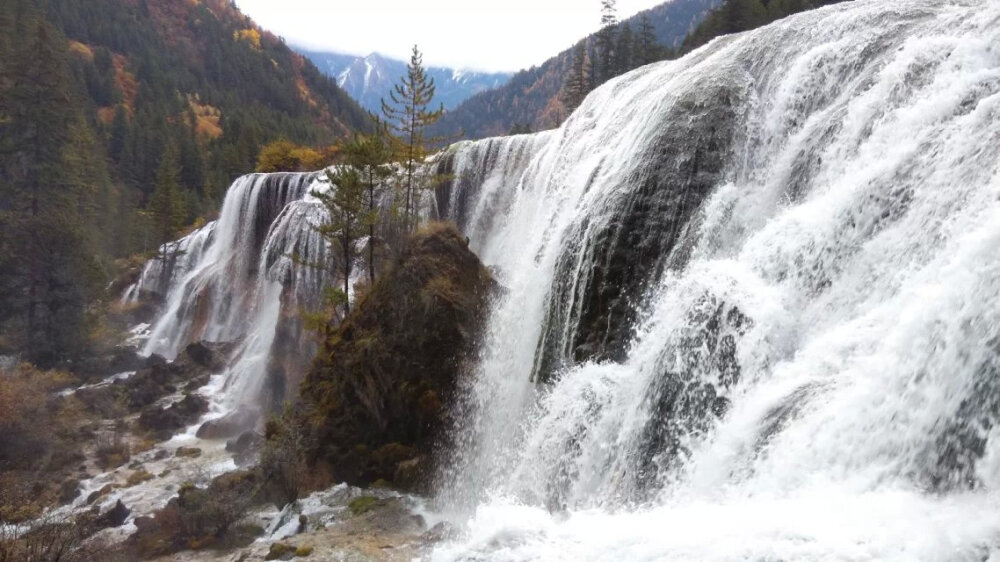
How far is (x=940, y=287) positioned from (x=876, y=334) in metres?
0.91

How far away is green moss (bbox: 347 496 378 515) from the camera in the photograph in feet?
45.7

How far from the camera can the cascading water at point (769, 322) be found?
5672 millimetres

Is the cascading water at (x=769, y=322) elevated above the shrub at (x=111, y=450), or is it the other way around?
the cascading water at (x=769, y=322)

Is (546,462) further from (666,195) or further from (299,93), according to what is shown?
(299,93)

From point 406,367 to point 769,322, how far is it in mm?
9807

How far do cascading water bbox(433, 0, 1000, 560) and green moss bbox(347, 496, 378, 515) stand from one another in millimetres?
1878

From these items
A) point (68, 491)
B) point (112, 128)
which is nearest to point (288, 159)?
point (68, 491)

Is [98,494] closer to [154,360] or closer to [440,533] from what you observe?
[440,533]

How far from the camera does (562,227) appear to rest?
49.6 ft

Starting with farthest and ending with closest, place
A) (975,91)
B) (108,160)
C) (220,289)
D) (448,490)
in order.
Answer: (108,160) < (220,289) < (448,490) < (975,91)

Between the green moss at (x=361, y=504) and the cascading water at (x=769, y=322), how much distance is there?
188 centimetres

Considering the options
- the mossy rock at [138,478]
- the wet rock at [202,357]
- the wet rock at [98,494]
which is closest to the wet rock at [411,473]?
the mossy rock at [138,478]

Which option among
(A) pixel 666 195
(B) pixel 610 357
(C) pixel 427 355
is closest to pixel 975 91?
(A) pixel 666 195

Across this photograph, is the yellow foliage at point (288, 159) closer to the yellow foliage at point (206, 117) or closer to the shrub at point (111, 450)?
the shrub at point (111, 450)
